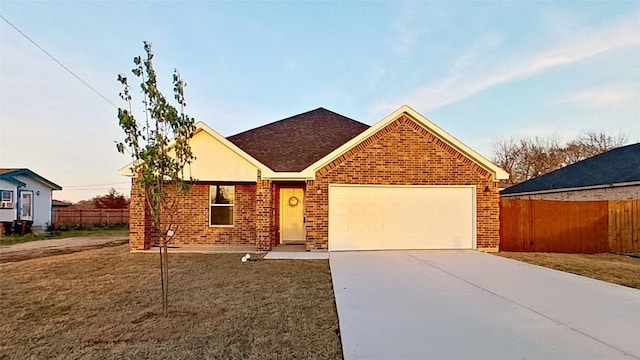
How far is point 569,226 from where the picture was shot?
14.0 metres

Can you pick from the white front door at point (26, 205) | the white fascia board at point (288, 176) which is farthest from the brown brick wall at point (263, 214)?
the white front door at point (26, 205)

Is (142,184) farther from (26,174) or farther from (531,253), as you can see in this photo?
(26,174)

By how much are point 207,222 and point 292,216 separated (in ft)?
10.5

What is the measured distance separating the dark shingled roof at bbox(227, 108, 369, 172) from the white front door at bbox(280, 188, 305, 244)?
1456 mm

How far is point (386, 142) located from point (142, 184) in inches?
346

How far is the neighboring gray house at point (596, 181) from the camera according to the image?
1585 centimetres

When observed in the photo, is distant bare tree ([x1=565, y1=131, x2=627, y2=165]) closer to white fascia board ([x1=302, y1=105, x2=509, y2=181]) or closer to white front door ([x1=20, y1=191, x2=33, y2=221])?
white fascia board ([x1=302, y1=105, x2=509, y2=181])

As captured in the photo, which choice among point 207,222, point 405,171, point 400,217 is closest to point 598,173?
point 405,171

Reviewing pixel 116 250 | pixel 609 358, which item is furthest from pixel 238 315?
pixel 116 250

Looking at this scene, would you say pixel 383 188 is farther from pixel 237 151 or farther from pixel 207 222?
pixel 207 222

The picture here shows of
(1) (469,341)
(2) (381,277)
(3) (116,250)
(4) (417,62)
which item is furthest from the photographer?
(4) (417,62)

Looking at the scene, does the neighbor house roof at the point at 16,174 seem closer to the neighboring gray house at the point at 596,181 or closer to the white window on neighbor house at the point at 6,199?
the white window on neighbor house at the point at 6,199

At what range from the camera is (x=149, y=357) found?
420cm

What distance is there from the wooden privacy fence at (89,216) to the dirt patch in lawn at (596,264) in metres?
26.2
